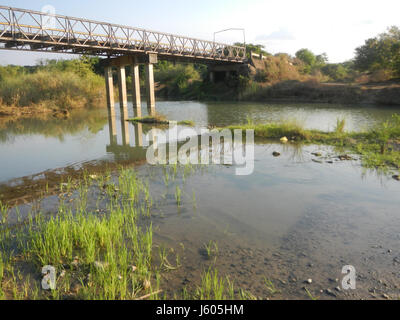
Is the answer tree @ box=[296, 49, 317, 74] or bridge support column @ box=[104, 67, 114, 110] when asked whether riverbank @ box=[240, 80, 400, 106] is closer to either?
bridge support column @ box=[104, 67, 114, 110]

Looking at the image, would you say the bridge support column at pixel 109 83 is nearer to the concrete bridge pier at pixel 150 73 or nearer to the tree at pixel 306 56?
the concrete bridge pier at pixel 150 73

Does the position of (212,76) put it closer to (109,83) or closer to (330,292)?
(109,83)

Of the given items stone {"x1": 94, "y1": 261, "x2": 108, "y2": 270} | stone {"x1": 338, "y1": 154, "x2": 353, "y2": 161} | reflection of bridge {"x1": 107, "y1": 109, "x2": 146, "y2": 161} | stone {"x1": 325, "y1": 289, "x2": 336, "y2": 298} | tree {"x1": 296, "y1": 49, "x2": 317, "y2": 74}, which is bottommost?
stone {"x1": 325, "y1": 289, "x2": 336, "y2": 298}

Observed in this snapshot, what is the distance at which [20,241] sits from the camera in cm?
346

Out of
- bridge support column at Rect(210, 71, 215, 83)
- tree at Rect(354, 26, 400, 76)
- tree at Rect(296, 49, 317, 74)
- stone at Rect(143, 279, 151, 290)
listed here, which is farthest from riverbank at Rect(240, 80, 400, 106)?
tree at Rect(296, 49, 317, 74)

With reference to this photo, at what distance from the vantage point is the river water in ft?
9.57

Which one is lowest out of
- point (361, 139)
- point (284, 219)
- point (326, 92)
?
point (284, 219)

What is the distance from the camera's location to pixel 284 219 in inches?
162

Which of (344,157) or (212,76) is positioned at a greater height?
Result: (212,76)

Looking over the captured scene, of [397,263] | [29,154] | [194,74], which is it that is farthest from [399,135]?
[194,74]

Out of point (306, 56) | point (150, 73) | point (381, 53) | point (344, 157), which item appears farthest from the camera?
point (306, 56)

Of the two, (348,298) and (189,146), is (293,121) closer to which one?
(189,146)

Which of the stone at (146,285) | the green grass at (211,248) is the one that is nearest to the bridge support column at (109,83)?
the green grass at (211,248)

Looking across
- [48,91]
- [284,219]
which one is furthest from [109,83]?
[284,219]
